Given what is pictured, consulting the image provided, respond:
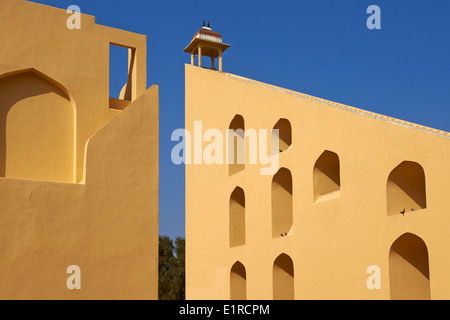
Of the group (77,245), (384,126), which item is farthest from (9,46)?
(384,126)

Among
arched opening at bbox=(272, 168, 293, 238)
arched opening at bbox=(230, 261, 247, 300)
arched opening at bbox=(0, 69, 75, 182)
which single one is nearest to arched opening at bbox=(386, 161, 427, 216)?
arched opening at bbox=(272, 168, 293, 238)

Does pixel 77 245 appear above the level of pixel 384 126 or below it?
below

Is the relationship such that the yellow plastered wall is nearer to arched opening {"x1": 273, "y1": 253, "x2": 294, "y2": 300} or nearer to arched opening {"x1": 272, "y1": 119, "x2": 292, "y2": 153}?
arched opening {"x1": 273, "y1": 253, "x2": 294, "y2": 300}

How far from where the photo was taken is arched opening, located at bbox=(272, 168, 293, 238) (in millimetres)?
11367

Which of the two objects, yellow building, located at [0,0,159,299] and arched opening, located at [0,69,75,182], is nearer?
yellow building, located at [0,0,159,299]

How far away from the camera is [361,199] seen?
9.05 m

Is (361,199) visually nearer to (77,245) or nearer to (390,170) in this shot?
(390,170)

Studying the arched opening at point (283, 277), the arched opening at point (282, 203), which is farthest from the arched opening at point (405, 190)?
the arched opening at point (283, 277)

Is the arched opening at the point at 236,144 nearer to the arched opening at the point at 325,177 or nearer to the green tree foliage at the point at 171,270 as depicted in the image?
the arched opening at the point at 325,177

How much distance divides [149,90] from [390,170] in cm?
369

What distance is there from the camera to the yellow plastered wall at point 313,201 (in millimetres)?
7988

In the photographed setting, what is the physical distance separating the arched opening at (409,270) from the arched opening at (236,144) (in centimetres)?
505

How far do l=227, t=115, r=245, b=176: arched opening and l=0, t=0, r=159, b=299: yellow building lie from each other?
205 inches

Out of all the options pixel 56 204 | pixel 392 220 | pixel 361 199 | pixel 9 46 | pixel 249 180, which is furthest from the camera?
pixel 249 180
